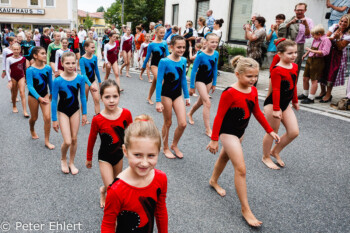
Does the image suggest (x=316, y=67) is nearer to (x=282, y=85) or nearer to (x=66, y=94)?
(x=282, y=85)

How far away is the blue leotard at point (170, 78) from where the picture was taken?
4.82 meters

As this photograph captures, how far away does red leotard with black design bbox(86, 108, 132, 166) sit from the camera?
10.4ft

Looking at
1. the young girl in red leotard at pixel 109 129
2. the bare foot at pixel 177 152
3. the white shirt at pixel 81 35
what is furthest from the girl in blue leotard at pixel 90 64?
the white shirt at pixel 81 35

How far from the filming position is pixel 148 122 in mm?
2061

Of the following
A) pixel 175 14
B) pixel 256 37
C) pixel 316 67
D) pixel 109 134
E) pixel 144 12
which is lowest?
pixel 109 134

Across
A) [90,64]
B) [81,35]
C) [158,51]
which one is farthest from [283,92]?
[81,35]

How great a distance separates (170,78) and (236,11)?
49.7ft

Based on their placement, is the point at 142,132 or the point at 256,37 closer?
the point at 142,132

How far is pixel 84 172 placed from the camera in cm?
446

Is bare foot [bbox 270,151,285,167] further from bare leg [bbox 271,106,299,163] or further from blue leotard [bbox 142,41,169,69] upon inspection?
Answer: blue leotard [bbox 142,41,169,69]

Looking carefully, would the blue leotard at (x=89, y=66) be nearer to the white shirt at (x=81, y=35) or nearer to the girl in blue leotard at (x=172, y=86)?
the girl in blue leotard at (x=172, y=86)

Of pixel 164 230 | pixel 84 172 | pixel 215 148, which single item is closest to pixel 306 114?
pixel 215 148

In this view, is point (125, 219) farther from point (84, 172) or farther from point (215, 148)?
point (84, 172)

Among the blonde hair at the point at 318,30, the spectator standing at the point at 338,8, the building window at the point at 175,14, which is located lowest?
the blonde hair at the point at 318,30
